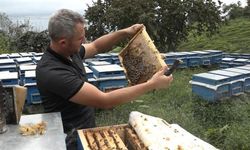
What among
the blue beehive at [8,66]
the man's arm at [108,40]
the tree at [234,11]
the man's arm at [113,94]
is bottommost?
the blue beehive at [8,66]

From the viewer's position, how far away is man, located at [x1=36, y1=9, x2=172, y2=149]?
2.54 meters

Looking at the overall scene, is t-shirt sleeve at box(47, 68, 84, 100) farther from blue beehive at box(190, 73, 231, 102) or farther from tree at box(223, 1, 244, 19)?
tree at box(223, 1, 244, 19)

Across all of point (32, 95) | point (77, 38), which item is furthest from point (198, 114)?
point (77, 38)

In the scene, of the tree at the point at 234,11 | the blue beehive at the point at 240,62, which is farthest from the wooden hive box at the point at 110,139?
the tree at the point at 234,11

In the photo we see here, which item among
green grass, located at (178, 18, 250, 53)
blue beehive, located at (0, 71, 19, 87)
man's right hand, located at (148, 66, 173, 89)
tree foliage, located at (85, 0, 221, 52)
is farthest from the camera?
green grass, located at (178, 18, 250, 53)

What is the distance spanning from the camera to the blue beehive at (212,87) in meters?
6.45

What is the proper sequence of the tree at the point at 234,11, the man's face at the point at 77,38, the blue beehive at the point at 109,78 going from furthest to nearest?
the tree at the point at 234,11 < the blue beehive at the point at 109,78 < the man's face at the point at 77,38

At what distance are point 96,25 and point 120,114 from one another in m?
8.02

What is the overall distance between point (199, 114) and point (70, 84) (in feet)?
12.8

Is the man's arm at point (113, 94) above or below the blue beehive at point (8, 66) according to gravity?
above

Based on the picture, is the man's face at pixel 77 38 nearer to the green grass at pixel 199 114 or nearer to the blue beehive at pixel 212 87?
the green grass at pixel 199 114

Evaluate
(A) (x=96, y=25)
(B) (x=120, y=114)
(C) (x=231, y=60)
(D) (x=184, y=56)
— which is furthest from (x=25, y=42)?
(B) (x=120, y=114)

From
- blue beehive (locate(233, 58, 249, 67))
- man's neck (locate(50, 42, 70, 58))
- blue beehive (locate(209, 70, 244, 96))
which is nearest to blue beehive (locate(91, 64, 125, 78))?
blue beehive (locate(209, 70, 244, 96))

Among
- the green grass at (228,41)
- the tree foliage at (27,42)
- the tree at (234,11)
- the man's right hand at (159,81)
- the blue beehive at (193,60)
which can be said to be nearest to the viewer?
the man's right hand at (159,81)
